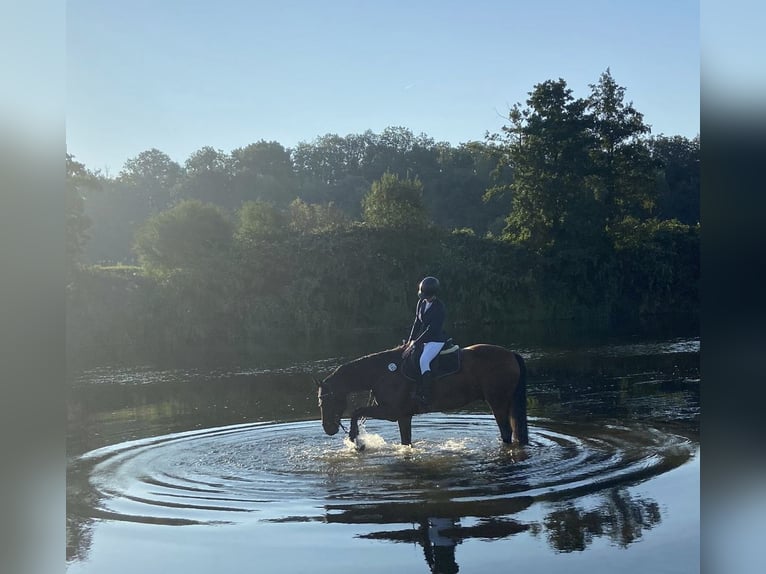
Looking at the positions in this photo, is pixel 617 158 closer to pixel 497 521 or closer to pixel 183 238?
pixel 183 238

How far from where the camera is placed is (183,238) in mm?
36156

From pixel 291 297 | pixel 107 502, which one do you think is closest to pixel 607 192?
pixel 291 297

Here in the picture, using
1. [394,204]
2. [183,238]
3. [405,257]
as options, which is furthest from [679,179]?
[183,238]

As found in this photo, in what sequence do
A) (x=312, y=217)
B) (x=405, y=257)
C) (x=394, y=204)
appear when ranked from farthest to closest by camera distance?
(x=312, y=217), (x=394, y=204), (x=405, y=257)

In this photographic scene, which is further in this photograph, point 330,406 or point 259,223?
point 259,223

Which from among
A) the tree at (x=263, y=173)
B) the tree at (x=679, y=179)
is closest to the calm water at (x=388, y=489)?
the tree at (x=679, y=179)

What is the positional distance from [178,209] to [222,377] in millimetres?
19715

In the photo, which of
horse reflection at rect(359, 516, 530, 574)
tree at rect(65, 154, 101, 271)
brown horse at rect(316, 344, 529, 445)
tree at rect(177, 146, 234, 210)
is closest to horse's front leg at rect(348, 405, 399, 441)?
brown horse at rect(316, 344, 529, 445)

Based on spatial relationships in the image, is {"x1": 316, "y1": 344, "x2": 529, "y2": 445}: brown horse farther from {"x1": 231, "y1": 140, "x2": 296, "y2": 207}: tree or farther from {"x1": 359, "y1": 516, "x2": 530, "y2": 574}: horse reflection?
{"x1": 231, "y1": 140, "x2": 296, "y2": 207}: tree

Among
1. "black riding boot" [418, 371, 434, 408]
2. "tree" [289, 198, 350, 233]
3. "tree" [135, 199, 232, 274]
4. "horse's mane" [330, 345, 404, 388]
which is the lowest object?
"black riding boot" [418, 371, 434, 408]

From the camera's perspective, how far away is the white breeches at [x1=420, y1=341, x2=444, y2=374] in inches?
385

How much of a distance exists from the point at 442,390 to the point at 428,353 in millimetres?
527

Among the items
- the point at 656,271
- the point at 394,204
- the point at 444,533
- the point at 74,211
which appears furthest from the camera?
the point at 394,204

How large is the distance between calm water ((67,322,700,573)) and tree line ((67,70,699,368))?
1479 centimetres
